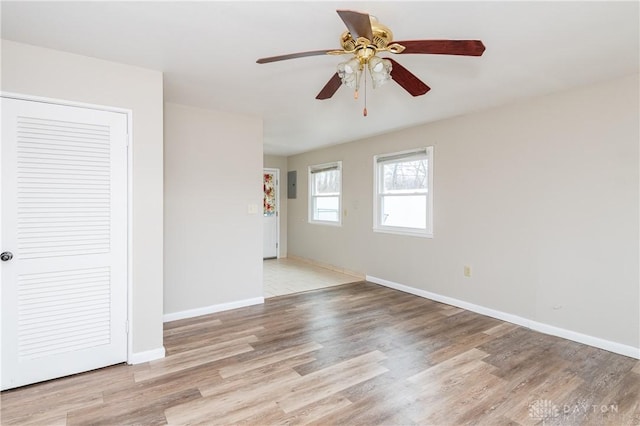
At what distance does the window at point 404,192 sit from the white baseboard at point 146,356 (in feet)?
10.7

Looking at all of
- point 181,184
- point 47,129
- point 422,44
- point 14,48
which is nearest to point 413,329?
point 422,44

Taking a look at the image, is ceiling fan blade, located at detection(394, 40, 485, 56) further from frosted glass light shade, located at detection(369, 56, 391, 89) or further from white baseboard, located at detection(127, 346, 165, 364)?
white baseboard, located at detection(127, 346, 165, 364)

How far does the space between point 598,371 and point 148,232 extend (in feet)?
11.7

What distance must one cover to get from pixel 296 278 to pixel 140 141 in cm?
343

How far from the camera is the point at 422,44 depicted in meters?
1.69

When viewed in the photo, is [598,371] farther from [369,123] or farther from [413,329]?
[369,123]

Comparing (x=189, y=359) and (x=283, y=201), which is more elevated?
(x=283, y=201)

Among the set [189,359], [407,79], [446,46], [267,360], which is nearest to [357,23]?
[446,46]

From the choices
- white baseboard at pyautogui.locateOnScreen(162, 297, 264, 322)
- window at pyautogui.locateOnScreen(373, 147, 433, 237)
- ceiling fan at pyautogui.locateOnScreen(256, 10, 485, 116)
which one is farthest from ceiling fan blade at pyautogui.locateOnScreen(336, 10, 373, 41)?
white baseboard at pyautogui.locateOnScreen(162, 297, 264, 322)

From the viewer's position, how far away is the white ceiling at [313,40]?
184cm

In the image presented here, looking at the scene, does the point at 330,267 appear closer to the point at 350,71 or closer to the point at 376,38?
the point at 350,71

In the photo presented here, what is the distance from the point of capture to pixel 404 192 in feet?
15.5

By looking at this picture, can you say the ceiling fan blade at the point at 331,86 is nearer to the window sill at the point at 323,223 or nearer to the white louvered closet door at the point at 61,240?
the white louvered closet door at the point at 61,240

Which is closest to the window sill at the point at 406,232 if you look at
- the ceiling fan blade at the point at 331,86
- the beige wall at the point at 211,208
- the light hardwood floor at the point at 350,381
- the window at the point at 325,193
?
the window at the point at 325,193
